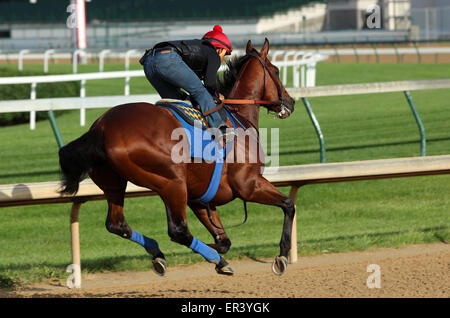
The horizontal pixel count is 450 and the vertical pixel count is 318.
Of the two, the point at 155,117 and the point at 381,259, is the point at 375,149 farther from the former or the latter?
the point at 155,117

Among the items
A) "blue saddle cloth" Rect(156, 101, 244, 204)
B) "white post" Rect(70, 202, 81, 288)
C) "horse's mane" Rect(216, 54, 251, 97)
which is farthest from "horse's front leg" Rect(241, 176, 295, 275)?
"white post" Rect(70, 202, 81, 288)

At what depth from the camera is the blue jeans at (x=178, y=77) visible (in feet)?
14.6

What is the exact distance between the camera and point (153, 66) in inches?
177

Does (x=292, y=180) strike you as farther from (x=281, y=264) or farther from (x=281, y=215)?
(x=281, y=215)

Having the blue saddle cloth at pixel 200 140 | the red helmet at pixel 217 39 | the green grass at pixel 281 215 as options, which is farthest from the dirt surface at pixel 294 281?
the red helmet at pixel 217 39

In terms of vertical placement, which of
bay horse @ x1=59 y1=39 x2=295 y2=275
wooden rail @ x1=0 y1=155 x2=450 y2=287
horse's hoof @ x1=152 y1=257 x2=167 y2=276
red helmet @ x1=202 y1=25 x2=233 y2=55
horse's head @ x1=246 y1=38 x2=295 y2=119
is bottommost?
horse's hoof @ x1=152 y1=257 x2=167 y2=276

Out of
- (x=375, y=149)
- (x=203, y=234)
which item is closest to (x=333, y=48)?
(x=375, y=149)

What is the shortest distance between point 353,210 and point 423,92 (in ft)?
23.5

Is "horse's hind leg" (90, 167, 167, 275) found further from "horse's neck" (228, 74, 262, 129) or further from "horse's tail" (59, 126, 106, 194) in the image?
"horse's neck" (228, 74, 262, 129)

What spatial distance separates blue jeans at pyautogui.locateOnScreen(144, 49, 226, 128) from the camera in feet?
14.6

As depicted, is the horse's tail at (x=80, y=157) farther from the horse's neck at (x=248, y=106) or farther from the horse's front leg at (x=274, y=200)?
the horse's neck at (x=248, y=106)

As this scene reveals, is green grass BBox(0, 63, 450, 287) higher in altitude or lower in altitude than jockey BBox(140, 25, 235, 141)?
lower

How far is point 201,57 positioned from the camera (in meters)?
4.62

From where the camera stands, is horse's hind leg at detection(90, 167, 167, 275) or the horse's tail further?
horse's hind leg at detection(90, 167, 167, 275)
